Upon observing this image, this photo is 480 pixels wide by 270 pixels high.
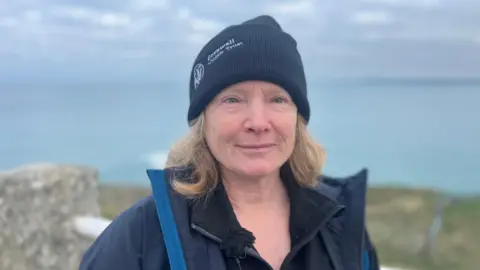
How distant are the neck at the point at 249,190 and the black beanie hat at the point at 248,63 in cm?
17

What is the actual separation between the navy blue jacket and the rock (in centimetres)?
157

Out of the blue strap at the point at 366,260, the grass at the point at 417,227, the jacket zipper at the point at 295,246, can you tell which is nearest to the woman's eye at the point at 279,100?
the jacket zipper at the point at 295,246

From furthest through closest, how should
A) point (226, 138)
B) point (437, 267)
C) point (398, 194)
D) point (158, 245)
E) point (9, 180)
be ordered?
1. point (398, 194)
2. point (437, 267)
3. point (9, 180)
4. point (226, 138)
5. point (158, 245)

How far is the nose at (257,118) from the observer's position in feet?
4.17

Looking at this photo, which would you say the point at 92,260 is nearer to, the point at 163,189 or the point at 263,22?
the point at 163,189

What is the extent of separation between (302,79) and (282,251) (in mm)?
377

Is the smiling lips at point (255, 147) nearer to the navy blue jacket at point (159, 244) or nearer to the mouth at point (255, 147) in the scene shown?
the mouth at point (255, 147)

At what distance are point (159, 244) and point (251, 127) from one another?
0.30 metres

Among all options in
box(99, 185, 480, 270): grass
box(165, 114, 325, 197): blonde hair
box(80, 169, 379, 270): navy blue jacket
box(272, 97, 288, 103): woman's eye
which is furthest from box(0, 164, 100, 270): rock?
box(272, 97, 288, 103): woman's eye

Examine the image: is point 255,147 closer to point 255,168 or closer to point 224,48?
point 255,168

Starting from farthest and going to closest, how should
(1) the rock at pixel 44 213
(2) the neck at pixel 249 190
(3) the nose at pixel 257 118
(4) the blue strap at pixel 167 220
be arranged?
1. (1) the rock at pixel 44 213
2. (2) the neck at pixel 249 190
3. (3) the nose at pixel 257 118
4. (4) the blue strap at pixel 167 220

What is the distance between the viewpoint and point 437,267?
3375 millimetres

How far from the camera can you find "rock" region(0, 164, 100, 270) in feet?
8.82

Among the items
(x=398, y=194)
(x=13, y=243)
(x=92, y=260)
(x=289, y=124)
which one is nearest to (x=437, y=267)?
(x=398, y=194)
